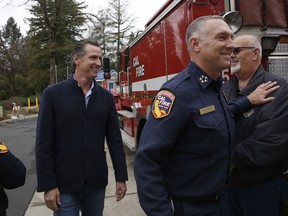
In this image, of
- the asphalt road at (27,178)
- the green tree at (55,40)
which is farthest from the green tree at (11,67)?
the asphalt road at (27,178)

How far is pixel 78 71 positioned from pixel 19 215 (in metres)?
2.86

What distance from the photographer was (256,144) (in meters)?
2.31

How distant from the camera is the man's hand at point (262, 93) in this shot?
7.91 ft

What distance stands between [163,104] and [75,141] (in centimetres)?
104

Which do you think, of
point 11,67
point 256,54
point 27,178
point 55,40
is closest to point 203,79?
point 256,54

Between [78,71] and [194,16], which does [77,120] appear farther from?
[194,16]

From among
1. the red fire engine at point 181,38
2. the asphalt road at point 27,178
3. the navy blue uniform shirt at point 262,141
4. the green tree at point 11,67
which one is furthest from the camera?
the green tree at point 11,67

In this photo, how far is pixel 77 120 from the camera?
2.54m

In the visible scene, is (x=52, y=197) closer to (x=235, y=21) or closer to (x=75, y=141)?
(x=75, y=141)

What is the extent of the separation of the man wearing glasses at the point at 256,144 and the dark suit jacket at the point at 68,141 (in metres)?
1.05

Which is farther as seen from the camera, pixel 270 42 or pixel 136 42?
pixel 136 42

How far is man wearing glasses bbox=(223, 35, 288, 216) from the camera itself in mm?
2295

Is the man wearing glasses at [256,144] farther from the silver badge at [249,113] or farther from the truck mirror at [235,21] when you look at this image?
the truck mirror at [235,21]

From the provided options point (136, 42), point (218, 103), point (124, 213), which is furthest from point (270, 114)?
point (136, 42)
